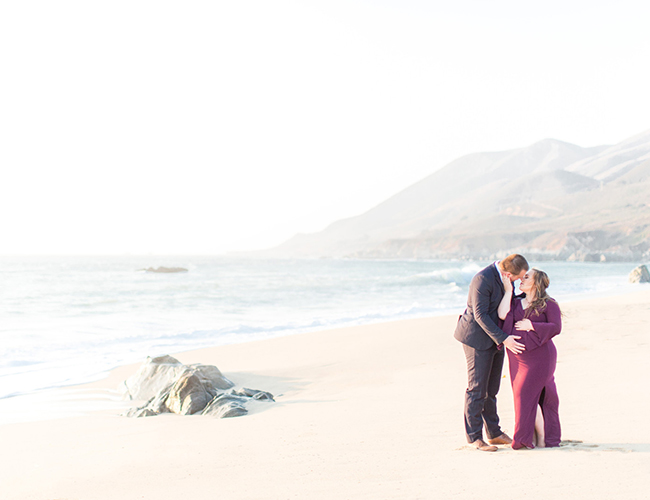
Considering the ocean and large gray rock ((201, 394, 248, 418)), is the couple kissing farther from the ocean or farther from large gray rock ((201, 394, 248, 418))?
the ocean

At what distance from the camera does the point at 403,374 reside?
26.2ft

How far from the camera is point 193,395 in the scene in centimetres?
648

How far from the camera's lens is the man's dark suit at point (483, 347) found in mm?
3980

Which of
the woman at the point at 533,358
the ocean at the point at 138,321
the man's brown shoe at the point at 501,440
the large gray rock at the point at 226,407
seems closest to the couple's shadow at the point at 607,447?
the woman at the point at 533,358

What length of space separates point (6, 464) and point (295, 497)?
3022mm

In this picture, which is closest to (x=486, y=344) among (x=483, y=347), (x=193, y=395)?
(x=483, y=347)

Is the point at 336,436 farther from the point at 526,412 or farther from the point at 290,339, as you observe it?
the point at 290,339

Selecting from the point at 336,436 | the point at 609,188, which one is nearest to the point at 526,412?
the point at 336,436

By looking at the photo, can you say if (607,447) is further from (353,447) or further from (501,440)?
(353,447)

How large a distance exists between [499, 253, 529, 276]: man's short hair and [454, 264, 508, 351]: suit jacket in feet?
0.35

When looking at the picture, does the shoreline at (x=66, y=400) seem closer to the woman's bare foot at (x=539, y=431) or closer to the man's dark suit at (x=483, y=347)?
the man's dark suit at (x=483, y=347)

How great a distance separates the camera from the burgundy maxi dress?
397cm

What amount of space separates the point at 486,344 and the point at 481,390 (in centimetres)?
39

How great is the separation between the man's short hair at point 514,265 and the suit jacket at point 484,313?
106mm
